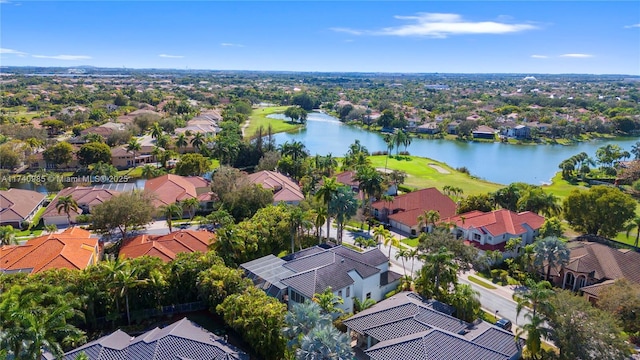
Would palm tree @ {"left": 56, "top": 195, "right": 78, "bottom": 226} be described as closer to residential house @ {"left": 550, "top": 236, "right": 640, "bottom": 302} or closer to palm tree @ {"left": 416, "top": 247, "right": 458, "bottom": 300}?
palm tree @ {"left": 416, "top": 247, "right": 458, "bottom": 300}

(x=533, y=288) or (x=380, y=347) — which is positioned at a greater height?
(x=533, y=288)

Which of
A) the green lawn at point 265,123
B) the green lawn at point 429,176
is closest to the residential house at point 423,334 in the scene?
the green lawn at point 429,176

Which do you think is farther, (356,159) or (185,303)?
(356,159)

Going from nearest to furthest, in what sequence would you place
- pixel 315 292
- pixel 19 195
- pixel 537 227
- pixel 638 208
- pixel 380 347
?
pixel 380 347, pixel 315 292, pixel 537 227, pixel 19 195, pixel 638 208

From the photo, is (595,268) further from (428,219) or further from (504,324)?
(428,219)

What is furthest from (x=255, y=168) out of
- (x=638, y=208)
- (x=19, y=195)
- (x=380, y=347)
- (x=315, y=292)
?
(x=638, y=208)

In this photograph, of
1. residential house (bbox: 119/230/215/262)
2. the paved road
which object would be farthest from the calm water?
residential house (bbox: 119/230/215/262)

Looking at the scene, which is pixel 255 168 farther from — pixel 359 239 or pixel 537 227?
pixel 537 227
